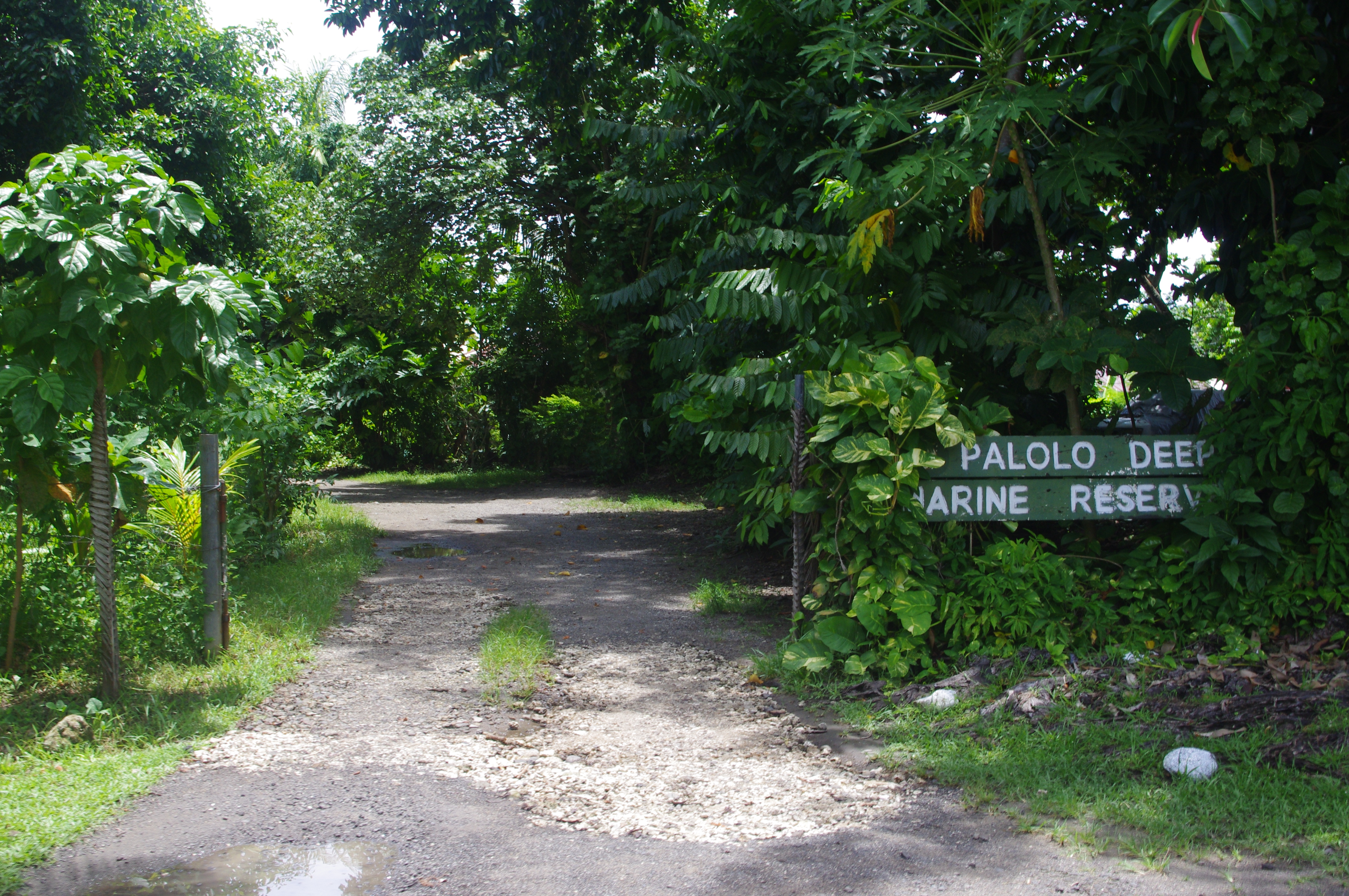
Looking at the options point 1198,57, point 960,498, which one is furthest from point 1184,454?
point 1198,57

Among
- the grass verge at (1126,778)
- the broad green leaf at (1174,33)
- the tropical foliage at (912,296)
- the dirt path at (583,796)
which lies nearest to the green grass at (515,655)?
the dirt path at (583,796)

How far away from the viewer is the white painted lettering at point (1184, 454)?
19.0ft

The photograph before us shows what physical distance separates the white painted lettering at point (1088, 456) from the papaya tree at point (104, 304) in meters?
4.63

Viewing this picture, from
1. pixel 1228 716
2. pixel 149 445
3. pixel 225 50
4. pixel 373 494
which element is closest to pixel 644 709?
pixel 1228 716

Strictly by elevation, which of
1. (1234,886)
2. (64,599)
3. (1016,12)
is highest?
(1016,12)

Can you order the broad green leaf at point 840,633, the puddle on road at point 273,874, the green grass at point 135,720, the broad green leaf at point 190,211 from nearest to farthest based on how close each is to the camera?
the puddle on road at point 273,874
the green grass at point 135,720
the broad green leaf at point 190,211
the broad green leaf at point 840,633

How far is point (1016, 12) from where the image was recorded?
5746 millimetres

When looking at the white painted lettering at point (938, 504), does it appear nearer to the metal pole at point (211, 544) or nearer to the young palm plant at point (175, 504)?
the metal pole at point (211, 544)

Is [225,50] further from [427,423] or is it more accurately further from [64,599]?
[427,423]

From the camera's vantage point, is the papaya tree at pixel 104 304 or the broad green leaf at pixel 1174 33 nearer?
the broad green leaf at pixel 1174 33

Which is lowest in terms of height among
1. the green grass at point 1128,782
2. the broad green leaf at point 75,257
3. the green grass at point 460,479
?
the green grass at point 1128,782

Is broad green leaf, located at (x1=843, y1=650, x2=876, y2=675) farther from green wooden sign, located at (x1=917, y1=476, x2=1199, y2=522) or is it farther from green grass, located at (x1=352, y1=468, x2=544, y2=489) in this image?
green grass, located at (x1=352, y1=468, x2=544, y2=489)

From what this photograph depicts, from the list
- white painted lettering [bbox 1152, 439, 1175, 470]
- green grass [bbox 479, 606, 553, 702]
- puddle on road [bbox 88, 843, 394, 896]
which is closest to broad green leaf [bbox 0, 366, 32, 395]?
puddle on road [bbox 88, 843, 394, 896]

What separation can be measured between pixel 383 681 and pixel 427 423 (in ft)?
64.2
